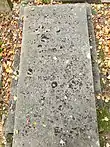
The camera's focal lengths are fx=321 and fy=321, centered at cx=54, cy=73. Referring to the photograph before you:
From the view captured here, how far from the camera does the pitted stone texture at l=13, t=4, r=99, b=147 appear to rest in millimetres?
4438

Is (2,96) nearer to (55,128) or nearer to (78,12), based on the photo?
(55,128)

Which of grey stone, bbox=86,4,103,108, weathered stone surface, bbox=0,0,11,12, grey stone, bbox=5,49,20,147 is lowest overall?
grey stone, bbox=5,49,20,147

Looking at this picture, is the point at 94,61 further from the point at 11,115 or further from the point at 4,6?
the point at 4,6

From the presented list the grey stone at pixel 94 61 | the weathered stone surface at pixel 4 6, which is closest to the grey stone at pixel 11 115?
the grey stone at pixel 94 61

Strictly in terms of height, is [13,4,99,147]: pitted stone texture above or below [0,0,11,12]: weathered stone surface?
below

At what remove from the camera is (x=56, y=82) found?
4934mm

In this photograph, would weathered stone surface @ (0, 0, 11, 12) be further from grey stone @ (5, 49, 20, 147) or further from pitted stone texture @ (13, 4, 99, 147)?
grey stone @ (5, 49, 20, 147)

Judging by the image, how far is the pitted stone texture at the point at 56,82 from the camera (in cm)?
444

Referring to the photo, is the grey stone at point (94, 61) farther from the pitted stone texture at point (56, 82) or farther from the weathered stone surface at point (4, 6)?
the weathered stone surface at point (4, 6)

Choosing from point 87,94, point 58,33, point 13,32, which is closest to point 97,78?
point 87,94

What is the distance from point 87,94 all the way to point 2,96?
4.90ft

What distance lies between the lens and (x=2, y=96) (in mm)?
5391

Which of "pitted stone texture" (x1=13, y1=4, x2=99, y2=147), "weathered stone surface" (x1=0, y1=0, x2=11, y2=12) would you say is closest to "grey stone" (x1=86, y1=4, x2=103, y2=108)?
"pitted stone texture" (x1=13, y1=4, x2=99, y2=147)

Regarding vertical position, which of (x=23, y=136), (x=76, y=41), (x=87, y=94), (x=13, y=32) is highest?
(x=13, y=32)
